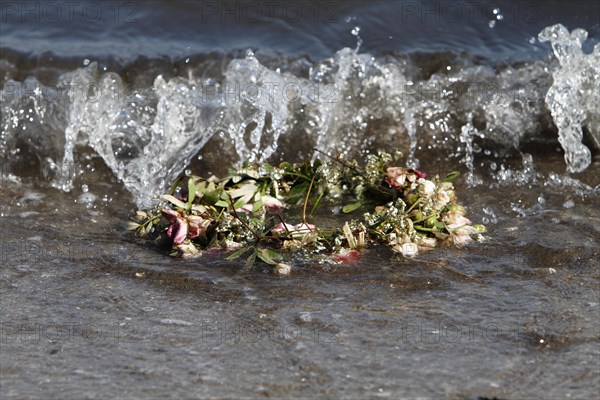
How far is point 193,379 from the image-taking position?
2.40 metres

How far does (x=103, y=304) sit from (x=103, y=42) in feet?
10.3

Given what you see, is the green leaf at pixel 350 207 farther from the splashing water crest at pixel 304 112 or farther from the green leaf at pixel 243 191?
the splashing water crest at pixel 304 112

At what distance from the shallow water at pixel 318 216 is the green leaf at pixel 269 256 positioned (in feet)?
0.24

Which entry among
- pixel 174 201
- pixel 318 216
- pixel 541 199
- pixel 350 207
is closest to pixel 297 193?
pixel 318 216

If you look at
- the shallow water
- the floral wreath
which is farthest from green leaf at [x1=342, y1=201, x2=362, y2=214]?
the shallow water

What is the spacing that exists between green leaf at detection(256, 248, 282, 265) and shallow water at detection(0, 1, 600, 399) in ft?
0.24

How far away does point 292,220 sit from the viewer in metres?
3.63

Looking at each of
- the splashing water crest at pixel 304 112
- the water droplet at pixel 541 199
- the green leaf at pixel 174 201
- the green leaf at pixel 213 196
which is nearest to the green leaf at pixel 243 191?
the green leaf at pixel 213 196

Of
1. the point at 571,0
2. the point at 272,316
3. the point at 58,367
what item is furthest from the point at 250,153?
the point at 571,0

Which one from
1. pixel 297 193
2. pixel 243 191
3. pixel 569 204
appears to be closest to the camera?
pixel 243 191

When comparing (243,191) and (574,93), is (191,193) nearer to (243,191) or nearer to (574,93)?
(243,191)

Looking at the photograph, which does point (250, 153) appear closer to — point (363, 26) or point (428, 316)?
point (363, 26)

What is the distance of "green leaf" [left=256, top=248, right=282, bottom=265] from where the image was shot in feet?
10.3

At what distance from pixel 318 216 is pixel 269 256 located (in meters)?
0.63
